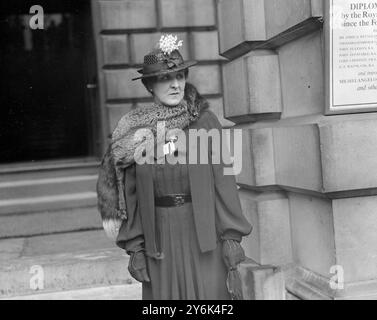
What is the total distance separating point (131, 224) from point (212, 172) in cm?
50

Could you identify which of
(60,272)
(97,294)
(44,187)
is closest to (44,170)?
(44,187)

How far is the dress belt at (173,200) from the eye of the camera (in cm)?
274

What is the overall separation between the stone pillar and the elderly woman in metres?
0.98

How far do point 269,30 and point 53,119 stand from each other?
4915 mm

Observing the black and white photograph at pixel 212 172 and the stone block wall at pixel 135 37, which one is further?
the stone block wall at pixel 135 37

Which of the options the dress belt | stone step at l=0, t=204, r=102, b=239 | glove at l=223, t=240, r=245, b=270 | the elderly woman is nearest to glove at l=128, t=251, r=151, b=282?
the elderly woman

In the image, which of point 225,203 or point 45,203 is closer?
point 225,203

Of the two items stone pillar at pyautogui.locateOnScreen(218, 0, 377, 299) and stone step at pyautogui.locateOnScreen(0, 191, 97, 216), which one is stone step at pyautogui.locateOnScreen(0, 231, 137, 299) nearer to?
stone pillar at pyautogui.locateOnScreen(218, 0, 377, 299)

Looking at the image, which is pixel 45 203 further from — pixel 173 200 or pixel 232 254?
pixel 232 254

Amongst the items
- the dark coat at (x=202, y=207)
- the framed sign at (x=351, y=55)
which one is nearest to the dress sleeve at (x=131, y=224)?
the dark coat at (x=202, y=207)

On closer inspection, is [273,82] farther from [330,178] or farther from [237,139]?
[330,178]

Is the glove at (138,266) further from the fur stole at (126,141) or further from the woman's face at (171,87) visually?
the woman's face at (171,87)

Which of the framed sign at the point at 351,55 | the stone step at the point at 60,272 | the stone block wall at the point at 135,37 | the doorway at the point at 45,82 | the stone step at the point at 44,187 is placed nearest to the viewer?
the framed sign at the point at 351,55

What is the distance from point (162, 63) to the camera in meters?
2.64
